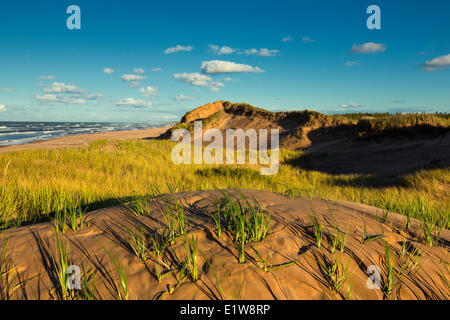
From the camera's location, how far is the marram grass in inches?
135

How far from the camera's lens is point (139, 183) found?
5.83 meters

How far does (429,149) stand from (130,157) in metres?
13.5

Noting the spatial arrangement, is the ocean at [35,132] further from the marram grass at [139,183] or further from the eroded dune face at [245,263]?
the eroded dune face at [245,263]

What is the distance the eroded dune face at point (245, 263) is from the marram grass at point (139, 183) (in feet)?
2.59

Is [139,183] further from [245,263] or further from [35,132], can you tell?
[35,132]

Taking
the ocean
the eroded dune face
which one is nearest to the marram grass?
the eroded dune face

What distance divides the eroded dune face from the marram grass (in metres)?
0.79

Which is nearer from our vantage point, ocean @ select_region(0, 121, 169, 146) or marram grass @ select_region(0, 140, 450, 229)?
marram grass @ select_region(0, 140, 450, 229)

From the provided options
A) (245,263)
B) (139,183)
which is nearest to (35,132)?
(139,183)

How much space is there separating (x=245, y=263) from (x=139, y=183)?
4708 mm

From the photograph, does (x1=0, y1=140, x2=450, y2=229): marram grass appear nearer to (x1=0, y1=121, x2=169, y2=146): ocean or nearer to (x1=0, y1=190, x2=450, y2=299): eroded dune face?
(x1=0, y1=190, x2=450, y2=299): eroded dune face

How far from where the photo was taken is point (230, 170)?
885 centimetres
